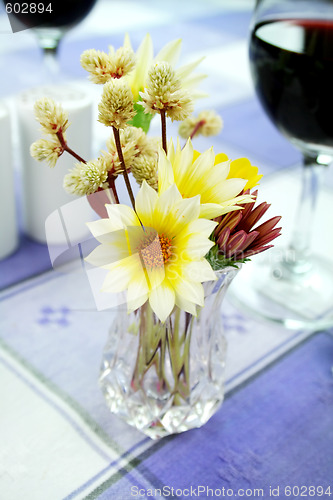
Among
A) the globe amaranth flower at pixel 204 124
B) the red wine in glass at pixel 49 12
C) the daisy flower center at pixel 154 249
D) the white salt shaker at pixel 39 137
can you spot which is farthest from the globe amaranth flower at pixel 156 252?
the red wine in glass at pixel 49 12

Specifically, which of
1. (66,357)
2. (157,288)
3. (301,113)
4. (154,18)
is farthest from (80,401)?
(154,18)

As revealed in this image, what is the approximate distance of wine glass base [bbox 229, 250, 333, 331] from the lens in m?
0.52

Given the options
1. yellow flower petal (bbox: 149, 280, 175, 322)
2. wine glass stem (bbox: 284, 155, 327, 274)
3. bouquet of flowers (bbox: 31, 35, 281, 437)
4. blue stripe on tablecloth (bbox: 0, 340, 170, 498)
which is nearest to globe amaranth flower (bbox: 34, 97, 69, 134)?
bouquet of flowers (bbox: 31, 35, 281, 437)

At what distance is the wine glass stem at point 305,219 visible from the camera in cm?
56

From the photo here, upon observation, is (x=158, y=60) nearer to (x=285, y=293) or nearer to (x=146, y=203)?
(x=146, y=203)

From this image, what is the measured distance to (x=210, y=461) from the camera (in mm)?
359

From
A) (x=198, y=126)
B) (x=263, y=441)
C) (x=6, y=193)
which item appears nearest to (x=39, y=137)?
(x=6, y=193)

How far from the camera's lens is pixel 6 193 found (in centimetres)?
54

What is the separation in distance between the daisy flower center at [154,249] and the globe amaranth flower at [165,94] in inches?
2.6

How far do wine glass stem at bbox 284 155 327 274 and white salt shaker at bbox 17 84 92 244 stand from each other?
23 cm

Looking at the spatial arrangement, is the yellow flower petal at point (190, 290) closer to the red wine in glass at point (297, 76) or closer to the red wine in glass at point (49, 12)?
the red wine in glass at point (297, 76)

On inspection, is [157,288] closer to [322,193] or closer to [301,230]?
[301,230]

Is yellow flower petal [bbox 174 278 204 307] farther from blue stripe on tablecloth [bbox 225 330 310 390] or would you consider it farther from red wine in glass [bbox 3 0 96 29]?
red wine in glass [bbox 3 0 96 29]

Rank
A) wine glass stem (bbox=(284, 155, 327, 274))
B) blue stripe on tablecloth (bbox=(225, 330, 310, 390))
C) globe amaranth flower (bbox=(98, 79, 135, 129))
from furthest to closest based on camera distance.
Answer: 1. wine glass stem (bbox=(284, 155, 327, 274))
2. blue stripe on tablecloth (bbox=(225, 330, 310, 390))
3. globe amaranth flower (bbox=(98, 79, 135, 129))
